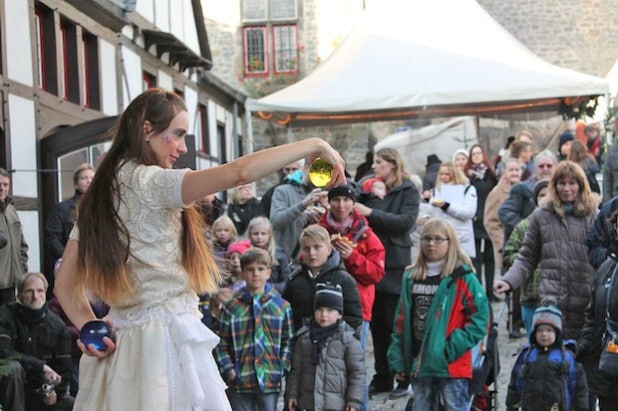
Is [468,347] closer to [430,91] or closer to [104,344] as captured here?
[104,344]

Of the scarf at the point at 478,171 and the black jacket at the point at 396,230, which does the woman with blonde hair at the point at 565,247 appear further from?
the scarf at the point at 478,171

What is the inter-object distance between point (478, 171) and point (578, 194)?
5307 mm

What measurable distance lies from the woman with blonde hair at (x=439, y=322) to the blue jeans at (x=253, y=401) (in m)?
0.92

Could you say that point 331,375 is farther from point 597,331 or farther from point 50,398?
point 50,398

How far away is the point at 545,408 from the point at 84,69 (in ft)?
34.4

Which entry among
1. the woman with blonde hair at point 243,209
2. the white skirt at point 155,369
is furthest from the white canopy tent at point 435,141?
the white skirt at point 155,369

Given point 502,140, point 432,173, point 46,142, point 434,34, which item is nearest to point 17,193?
point 46,142

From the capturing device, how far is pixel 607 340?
6.38 meters

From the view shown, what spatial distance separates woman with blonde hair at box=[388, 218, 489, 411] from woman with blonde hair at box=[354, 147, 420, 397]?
1.69 metres

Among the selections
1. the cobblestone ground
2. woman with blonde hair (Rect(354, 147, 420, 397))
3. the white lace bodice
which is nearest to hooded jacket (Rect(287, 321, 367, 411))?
the cobblestone ground

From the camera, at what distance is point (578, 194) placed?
8.37 meters

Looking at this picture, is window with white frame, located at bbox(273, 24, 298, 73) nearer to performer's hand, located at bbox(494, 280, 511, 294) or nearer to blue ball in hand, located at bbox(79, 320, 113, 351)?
performer's hand, located at bbox(494, 280, 511, 294)

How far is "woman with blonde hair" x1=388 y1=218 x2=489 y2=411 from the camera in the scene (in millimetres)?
7637

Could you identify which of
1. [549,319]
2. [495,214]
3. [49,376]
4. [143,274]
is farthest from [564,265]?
[143,274]
